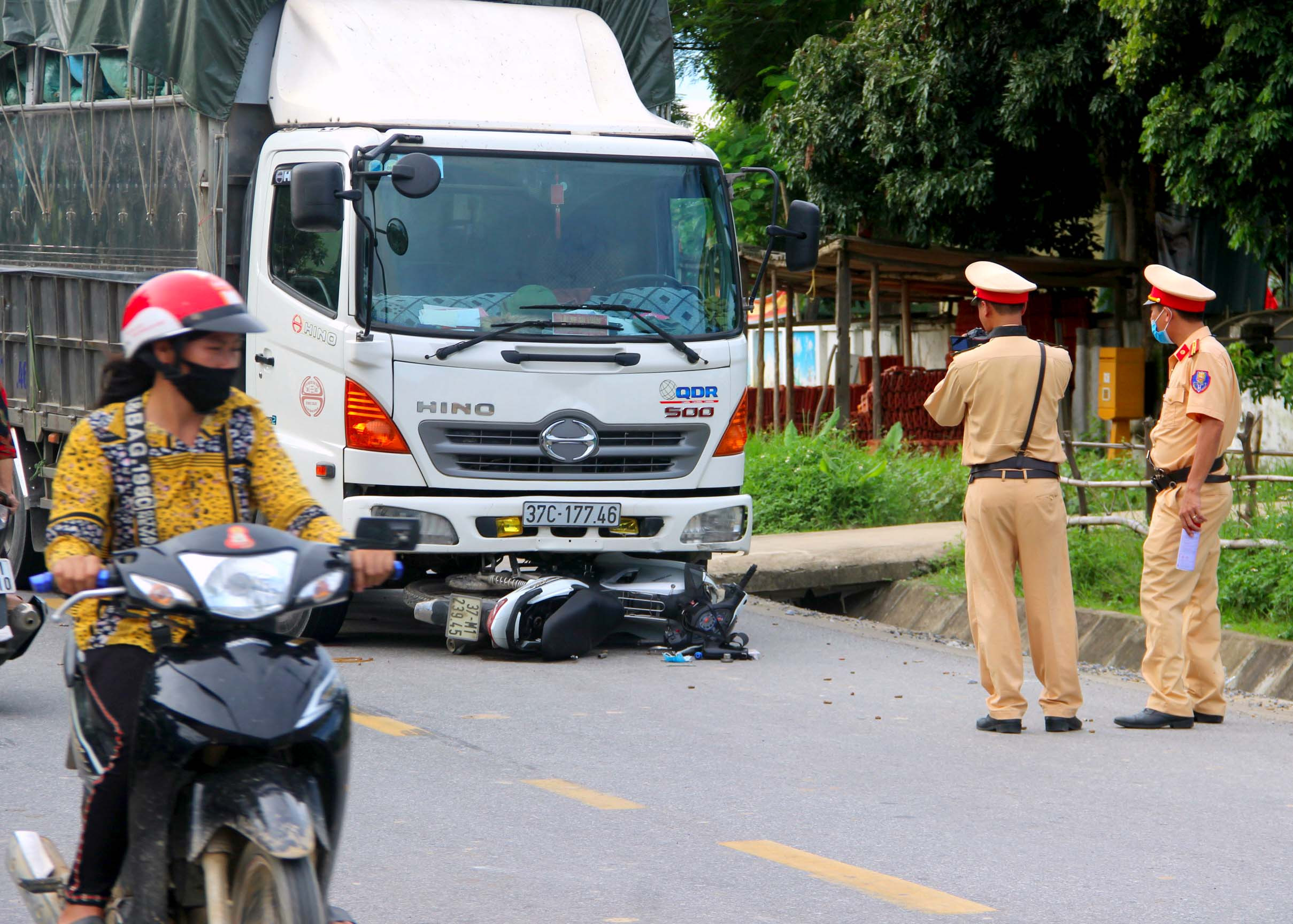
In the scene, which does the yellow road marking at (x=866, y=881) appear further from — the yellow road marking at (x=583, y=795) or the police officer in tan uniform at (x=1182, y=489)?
the police officer in tan uniform at (x=1182, y=489)

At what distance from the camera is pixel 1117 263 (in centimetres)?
1770

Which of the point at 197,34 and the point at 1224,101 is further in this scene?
the point at 1224,101

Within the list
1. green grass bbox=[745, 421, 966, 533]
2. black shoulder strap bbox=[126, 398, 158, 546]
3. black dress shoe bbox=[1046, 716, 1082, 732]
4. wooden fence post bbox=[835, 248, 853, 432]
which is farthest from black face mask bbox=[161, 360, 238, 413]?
wooden fence post bbox=[835, 248, 853, 432]

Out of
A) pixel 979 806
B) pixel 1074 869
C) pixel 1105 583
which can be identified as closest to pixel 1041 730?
pixel 979 806

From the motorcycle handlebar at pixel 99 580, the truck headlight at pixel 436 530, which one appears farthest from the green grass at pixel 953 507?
the motorcycle handlebar at pixel 99 580

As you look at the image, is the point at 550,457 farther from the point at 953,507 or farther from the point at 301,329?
the point at 953,507

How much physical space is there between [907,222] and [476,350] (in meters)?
9.80

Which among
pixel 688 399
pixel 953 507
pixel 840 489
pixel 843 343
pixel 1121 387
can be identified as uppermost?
pixel 688 399

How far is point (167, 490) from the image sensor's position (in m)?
3.70

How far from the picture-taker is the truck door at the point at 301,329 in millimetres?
8312

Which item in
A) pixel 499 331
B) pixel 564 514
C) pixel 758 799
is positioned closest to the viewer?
pixel 758 799

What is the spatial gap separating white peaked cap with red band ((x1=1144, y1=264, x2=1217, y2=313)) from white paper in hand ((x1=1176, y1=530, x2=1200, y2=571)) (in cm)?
92

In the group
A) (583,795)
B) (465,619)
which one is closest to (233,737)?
(583,795)

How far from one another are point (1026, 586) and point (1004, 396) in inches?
31.1
